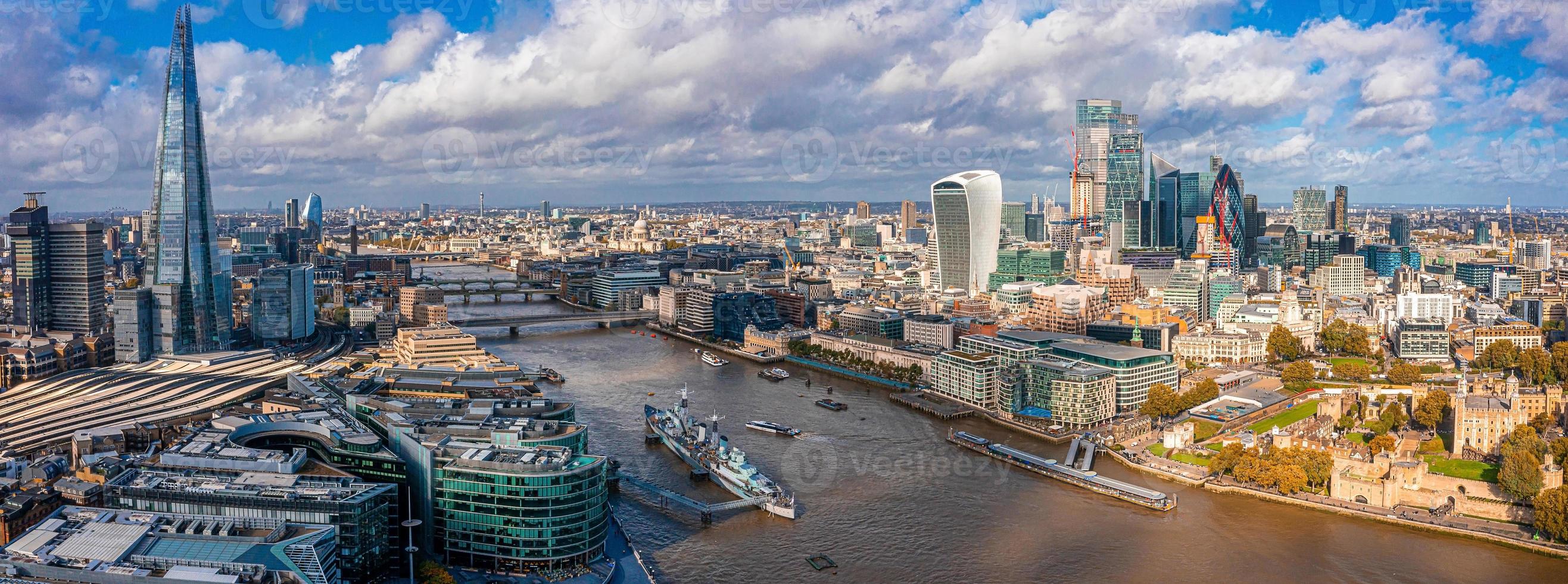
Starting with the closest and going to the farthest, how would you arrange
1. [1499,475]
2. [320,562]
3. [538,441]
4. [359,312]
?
[320,562] → [538,441] → [1499,475] → [359,312]

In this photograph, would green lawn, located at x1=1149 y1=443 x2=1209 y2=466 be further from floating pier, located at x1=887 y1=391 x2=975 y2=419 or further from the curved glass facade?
the curved glass facade

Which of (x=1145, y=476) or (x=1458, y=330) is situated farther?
(x=1458, y=330)

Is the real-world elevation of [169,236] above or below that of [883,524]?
above

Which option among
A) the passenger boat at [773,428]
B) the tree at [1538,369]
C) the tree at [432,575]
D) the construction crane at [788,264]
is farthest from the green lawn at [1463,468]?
the construction crane at [788,264]

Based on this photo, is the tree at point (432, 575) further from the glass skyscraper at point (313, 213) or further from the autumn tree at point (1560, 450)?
the glass skyscraper at point (313, 213)

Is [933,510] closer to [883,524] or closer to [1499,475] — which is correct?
[883,524]

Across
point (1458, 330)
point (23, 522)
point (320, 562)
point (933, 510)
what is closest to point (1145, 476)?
point (933, 510)

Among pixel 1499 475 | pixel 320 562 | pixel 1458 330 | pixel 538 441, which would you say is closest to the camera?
pixel 320 562

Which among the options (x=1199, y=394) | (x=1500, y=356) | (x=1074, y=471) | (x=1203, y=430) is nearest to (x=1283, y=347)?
(x=1500, y=356)
